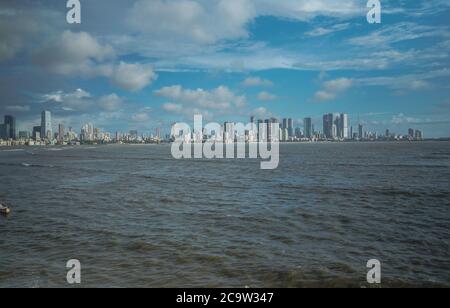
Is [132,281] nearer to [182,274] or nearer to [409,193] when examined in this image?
[182,274]

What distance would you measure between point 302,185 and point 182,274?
34938 millimetres

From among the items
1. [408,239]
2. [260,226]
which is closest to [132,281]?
[260,226]

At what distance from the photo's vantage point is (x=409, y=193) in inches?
1609

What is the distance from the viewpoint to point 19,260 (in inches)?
754

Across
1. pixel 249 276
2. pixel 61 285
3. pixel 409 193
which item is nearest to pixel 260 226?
pixel 249 276

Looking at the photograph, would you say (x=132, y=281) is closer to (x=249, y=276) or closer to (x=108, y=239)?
(x=249, y=276)

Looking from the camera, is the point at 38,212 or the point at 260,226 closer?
the point at 260,226
